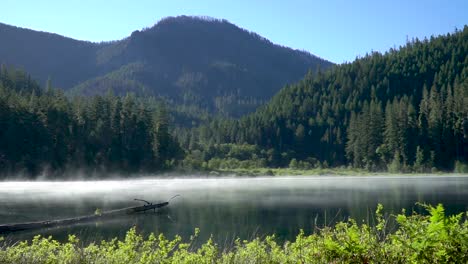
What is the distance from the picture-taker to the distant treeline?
4141 inches

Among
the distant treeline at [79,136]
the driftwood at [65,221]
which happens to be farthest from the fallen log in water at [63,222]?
the distant treeline at [79,136]

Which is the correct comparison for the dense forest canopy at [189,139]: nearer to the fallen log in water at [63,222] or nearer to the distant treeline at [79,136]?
the distant treeline at [79,136]

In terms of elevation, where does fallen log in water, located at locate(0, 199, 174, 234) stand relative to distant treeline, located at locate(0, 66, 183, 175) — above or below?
below

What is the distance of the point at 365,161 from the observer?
531ft

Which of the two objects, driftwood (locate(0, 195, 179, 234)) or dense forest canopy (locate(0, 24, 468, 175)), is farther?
dense forest canopy (locate(0, 24, 468, 175))

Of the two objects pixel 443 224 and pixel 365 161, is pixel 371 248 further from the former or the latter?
pixel 365 161

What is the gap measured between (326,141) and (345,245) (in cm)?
18839

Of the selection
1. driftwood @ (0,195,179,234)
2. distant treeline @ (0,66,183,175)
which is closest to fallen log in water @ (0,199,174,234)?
driftwood @ (0,195,179,234)

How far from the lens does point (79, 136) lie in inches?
4646

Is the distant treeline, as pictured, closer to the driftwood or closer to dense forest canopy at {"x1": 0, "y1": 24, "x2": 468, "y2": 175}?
dense forest canopy at {"x1": 0, "y1": 24, "x2": 468, "y2": 175}

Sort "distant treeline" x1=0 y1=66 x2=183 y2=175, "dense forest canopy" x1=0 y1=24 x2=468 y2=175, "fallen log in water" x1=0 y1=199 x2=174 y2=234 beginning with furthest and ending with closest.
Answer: "dense forest canopy" x1=0 y1=24 x2=468 y2=175 → "distant treeline" x1=0 y1=66 x2=183 y2=175 → "fallen log in water" x1=0 y1=199 x2=174 y2=234

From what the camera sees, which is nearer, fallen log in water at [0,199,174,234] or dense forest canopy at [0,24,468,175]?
fallen log in water at [0,199,174,234]

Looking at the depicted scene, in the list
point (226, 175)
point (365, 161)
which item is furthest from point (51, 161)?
point (365, 161)

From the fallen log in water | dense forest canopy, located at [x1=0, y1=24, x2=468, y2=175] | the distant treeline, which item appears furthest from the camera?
dense forest canopy, located at [x1=0, y1=24, x2=468, y2=175]
